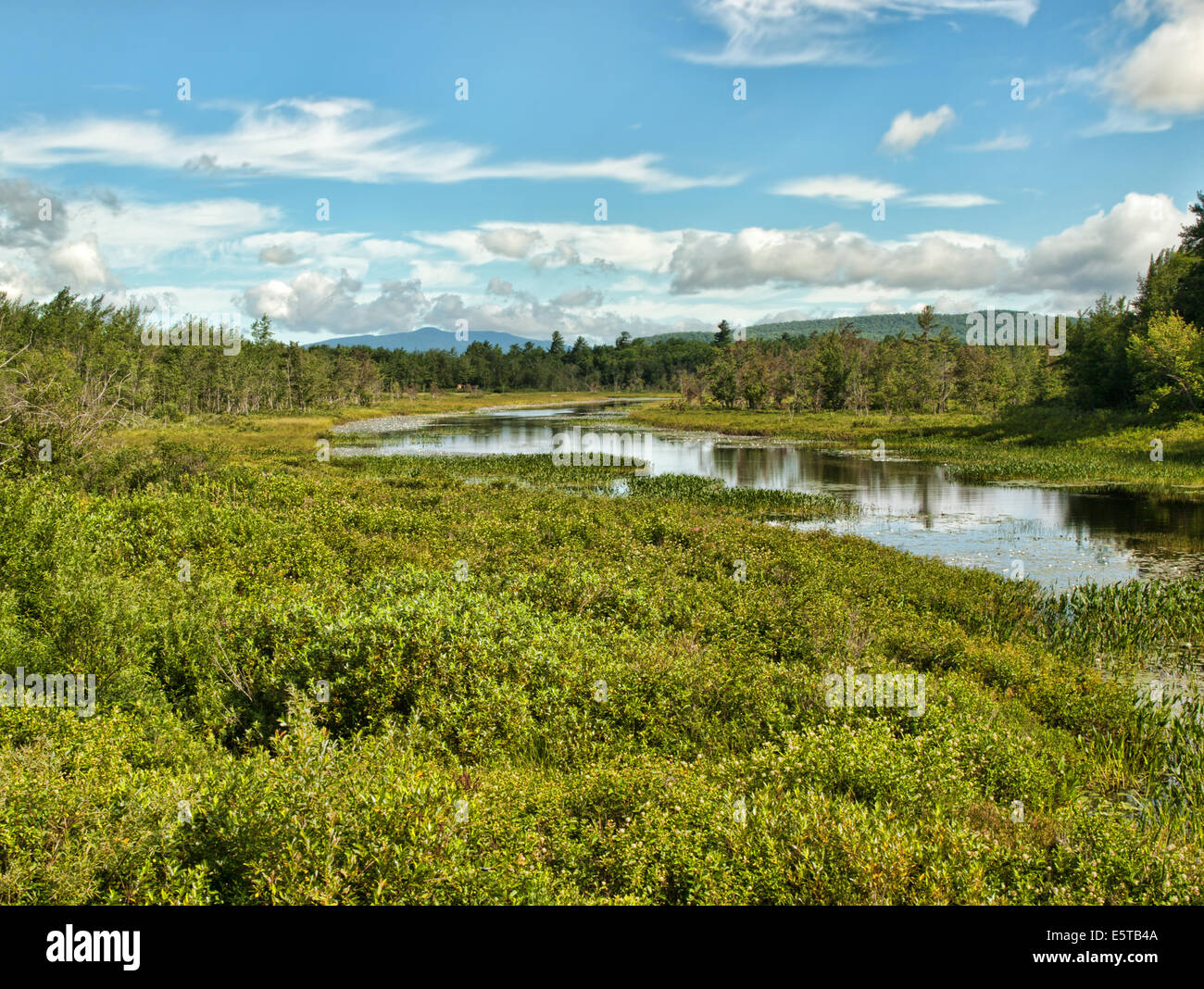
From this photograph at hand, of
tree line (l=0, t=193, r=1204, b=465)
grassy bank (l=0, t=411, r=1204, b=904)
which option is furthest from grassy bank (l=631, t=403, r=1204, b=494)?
grassy bank (l=0, t=411, r=1204, b=904)

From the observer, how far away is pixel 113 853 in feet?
20.7

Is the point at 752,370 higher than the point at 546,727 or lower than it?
higher

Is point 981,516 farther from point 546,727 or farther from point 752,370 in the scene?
point 752,370

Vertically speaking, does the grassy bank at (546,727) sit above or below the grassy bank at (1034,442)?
below

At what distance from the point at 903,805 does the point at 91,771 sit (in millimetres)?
7764

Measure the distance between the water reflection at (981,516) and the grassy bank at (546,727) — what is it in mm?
5193

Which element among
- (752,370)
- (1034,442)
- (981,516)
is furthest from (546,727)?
(752,370)

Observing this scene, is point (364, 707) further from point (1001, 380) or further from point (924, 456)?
point (1001, 380)

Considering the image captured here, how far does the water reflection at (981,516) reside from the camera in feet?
77.3

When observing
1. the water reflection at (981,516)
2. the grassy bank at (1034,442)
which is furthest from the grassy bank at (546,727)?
the grassy bank at (1034,442)

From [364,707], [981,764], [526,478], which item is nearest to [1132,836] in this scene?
[981,764]

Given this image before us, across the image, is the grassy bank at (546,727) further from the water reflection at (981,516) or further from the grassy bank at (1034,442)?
the grassy bank at (1034,442)

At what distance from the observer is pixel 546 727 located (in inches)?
391

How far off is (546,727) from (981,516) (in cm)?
2687
